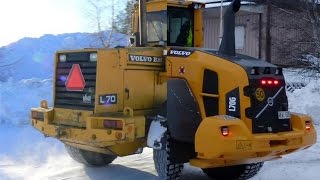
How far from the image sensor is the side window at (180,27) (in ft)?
25.9

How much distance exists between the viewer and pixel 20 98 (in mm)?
15461

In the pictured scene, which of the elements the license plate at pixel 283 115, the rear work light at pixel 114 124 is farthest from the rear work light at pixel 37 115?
the license plate at pixel 283 115

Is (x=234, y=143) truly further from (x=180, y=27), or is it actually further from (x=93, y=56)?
(x=180, y=27)

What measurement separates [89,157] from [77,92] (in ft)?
5.37

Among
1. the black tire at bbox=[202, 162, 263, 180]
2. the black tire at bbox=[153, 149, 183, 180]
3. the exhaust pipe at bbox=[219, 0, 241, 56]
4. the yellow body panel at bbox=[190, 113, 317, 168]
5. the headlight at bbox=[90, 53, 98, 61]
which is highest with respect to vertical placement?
the exhaust pipe at bbox=[219, 0, 241, 56]

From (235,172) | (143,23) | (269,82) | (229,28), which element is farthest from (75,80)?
(235,172)

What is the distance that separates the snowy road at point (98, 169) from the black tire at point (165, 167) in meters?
0.90

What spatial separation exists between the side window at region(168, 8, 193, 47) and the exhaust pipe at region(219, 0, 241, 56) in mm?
1292

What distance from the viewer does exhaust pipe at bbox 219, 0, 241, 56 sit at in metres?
6.50

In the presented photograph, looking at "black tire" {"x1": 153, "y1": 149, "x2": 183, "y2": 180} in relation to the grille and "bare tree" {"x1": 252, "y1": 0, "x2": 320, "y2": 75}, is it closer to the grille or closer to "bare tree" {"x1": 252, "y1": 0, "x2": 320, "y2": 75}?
the grille

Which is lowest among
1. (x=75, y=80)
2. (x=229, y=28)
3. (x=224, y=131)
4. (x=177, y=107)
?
(x=224, y=131)

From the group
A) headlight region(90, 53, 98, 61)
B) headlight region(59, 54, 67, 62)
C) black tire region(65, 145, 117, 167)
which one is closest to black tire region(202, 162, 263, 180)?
black tire region(65, 145, 117, 167)

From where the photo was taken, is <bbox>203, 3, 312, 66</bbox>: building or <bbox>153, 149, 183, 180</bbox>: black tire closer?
<bbox>153, 149, 183, 180</bbox>: black tire

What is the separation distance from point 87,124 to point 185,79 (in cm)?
144
